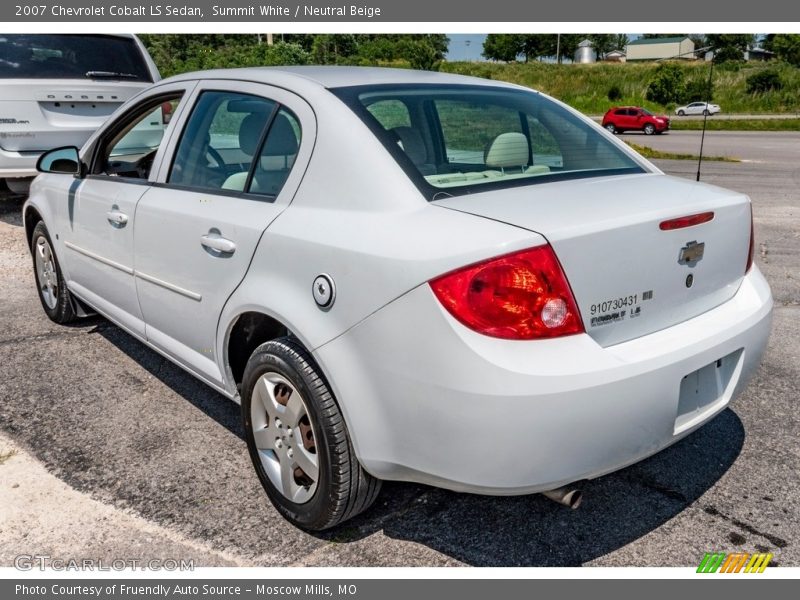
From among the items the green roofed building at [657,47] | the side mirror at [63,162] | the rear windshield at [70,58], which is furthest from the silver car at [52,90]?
the green roofed building at [657,47]

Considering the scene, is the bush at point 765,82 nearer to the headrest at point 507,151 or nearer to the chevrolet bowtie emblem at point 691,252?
the headrest at point 507,151

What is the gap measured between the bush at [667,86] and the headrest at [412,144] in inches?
2123

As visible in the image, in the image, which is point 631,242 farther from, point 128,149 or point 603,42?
point 603,42

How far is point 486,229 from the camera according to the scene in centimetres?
215

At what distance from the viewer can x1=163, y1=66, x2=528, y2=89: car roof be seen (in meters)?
2.91

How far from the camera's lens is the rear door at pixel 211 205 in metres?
2.77

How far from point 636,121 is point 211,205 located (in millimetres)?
36841

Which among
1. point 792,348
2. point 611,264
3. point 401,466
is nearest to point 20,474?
point 401,466

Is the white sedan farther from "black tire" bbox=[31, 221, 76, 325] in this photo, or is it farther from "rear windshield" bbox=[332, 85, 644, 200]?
"rear windshield" bbox=[332, 85, 644, 200]

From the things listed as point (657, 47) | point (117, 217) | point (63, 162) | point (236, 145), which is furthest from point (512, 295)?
point (657, 47)

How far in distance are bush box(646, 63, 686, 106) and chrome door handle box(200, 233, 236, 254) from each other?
5419cm

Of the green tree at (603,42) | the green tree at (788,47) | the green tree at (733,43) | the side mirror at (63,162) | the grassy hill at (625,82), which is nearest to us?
the side mirror at (63,162)

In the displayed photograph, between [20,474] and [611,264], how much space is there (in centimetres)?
Result: 260

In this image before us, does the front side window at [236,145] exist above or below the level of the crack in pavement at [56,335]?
above
